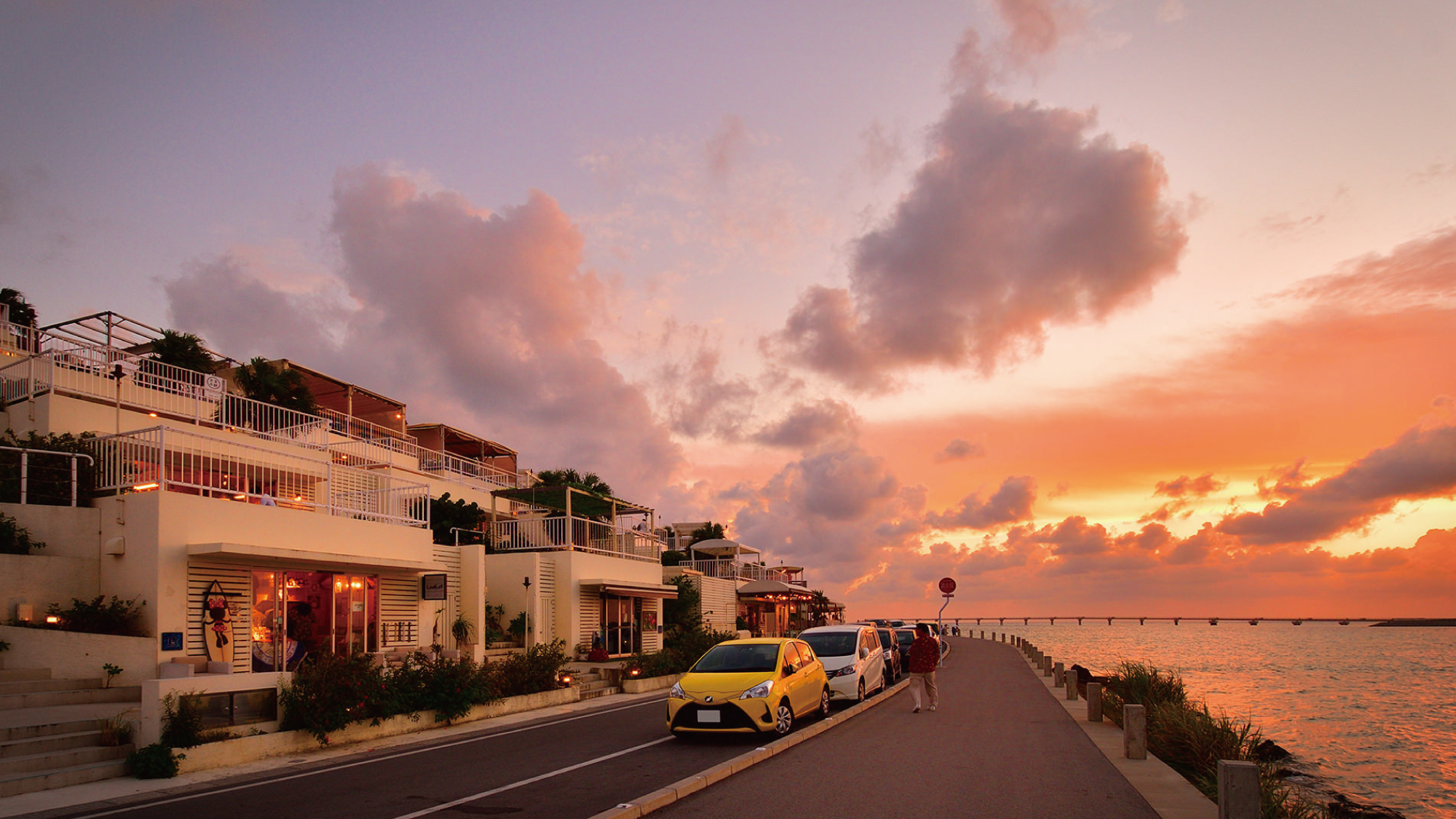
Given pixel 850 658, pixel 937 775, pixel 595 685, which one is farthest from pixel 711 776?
pixel 595 685

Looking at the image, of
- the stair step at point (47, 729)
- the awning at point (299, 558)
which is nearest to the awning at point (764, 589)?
the awning at point (299, 558)

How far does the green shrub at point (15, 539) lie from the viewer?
15.2m

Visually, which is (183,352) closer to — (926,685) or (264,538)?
(264,538)

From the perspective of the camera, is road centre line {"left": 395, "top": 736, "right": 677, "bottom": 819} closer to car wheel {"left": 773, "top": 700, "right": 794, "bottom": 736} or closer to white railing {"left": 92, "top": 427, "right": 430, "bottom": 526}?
car wheel {"left": 773, "top": 700, "right": 794, "bottom": 736}

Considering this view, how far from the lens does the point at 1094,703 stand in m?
16.4

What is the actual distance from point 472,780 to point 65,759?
5102 millimetres

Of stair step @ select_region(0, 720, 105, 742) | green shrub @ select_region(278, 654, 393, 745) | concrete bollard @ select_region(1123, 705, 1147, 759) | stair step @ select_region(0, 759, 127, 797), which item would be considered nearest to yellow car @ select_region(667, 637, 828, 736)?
concrete bollard @ select_region(1123, 705, 1147, 759)

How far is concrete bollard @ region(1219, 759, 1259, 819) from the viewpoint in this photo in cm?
704

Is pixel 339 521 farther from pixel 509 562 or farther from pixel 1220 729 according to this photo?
pixel 1220 729

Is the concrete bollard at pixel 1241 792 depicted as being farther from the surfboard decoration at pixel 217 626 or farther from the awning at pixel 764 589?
the awning at pixel 764 589

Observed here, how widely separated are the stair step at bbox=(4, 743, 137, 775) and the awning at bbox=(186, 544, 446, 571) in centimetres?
439

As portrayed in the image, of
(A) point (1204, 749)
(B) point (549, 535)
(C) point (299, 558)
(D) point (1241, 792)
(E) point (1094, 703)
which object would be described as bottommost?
(A) point (1204, 749)

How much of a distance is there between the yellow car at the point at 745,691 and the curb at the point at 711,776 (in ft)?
1.34

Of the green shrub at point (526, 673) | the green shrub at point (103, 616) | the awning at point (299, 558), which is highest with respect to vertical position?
the awning at point (299, 558)
